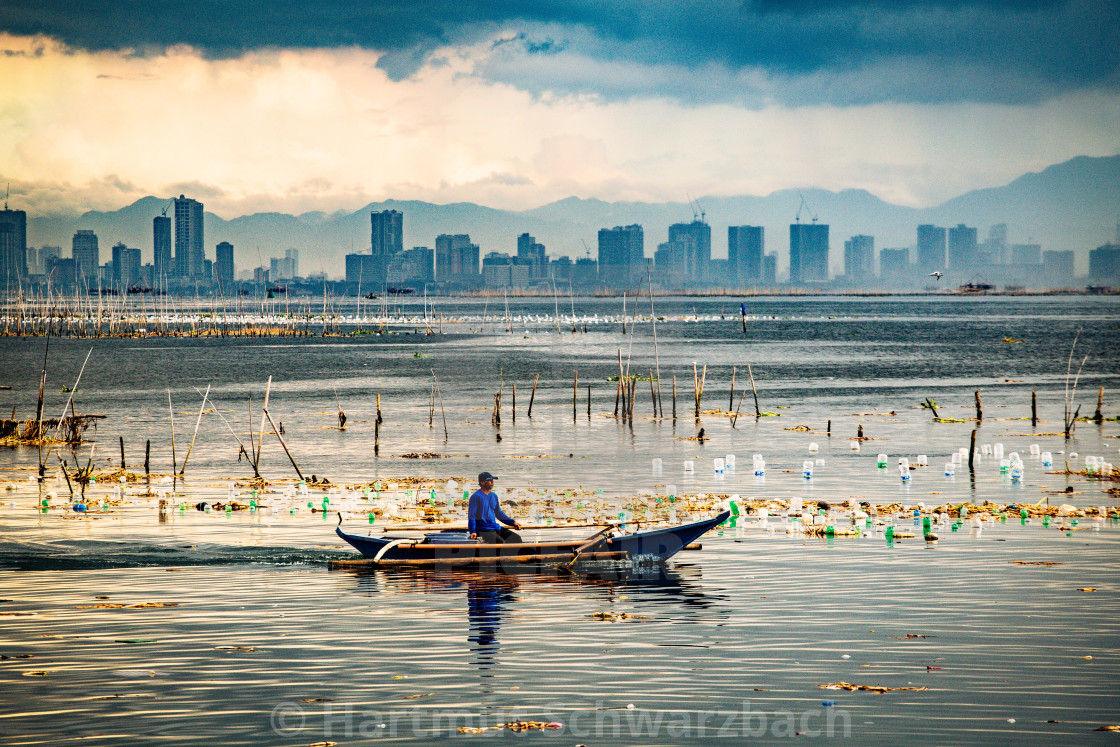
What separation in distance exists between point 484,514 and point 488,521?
165 mm

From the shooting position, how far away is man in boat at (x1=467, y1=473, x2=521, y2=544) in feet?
67.6

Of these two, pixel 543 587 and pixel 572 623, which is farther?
pixel 543 587

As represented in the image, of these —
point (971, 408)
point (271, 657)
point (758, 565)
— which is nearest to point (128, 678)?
point (271, 657)

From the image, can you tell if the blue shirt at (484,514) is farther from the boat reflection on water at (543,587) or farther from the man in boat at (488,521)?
the boat reflection on water at (543,587)

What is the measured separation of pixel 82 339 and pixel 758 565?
411 ft

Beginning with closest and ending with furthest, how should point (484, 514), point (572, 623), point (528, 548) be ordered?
point (572, 623) → point (528, 548) → point (484, 514)

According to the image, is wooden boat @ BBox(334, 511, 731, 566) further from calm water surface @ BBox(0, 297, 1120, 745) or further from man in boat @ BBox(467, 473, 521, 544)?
calm water surface @ BBox(0, 297, 1120, 745)

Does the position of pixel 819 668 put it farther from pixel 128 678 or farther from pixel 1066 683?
pixel 128 678

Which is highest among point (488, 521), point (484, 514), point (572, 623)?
point (484, 514)

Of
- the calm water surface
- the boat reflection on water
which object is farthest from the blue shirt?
the calm water surface

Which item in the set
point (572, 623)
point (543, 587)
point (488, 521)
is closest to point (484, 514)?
point (488, 521)

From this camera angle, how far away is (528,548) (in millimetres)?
20406

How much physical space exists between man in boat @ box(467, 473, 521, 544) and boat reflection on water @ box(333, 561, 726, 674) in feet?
2.14

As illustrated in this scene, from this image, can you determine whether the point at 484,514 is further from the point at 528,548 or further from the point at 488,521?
the point at 528,548
